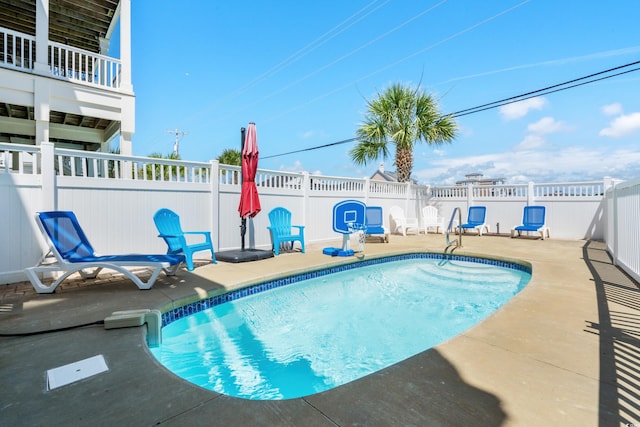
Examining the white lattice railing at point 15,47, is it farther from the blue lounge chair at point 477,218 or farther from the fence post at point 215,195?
the blue lounge chair at point 477,218

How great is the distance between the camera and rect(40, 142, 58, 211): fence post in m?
4.40

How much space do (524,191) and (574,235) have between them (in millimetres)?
1898

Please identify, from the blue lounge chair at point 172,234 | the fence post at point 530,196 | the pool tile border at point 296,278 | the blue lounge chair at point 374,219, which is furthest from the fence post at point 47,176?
the fence post at point 530,196

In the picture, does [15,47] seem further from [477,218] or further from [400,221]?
[477,218]

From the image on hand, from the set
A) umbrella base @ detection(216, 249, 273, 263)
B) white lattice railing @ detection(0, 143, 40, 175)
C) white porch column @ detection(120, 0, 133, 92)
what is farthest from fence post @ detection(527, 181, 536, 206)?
white lattice railing @ detection(0, 143, 40, 175)

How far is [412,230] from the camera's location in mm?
11445

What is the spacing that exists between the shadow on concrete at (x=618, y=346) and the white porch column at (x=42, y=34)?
9.57 metres

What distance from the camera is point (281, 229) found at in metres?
7.05

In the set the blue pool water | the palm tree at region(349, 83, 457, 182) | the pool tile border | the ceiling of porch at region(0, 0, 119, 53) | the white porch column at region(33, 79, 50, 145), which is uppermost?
the ceiling of porch at region(0, 0, 119, 53)

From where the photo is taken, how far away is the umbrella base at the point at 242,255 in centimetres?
573

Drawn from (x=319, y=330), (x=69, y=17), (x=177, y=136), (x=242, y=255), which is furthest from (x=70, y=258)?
(x=177, y=136)

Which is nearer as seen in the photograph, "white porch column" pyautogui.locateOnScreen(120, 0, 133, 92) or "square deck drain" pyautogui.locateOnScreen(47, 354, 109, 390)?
"square deck drain" pyautogui.locateOnScreen(47, 354, 109, 390)

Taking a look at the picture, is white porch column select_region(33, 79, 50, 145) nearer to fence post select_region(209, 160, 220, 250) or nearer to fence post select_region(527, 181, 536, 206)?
fence post select_region(209, 160, 220, 250)

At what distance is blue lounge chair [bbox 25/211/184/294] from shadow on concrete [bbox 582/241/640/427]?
403 centimetres
